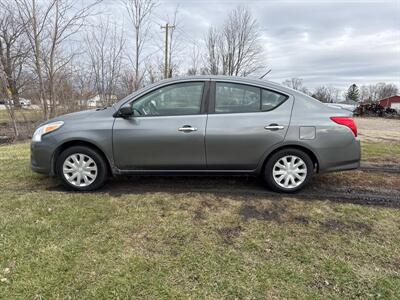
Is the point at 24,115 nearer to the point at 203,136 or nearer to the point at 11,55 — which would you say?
the point at 11,55

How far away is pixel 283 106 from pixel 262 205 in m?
1.38

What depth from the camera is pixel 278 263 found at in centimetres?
233

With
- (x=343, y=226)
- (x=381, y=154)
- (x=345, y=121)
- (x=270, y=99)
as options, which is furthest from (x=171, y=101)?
(x=381, y=154)

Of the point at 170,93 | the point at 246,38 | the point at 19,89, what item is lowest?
the point at 170,93

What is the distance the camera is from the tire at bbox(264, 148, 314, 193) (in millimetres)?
3754

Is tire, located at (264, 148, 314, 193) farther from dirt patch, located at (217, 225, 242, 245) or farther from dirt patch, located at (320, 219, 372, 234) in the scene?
dirt patch, located at (217, 225, 242, 245)

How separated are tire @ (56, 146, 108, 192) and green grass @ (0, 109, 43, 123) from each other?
9.45 m

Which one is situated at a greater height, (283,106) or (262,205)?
(283,106)

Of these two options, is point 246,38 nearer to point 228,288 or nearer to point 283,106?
point 283,106

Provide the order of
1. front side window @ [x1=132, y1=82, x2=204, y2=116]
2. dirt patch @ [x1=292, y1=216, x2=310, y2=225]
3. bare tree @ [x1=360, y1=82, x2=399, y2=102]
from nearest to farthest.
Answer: dirt patch @ [x1=292, y1=216, x2=310, y2=225]
front side window @ [x1=132, y1=82, x2=204, y2=116]
bare tree @ [x1=360, y1=82, x2=399, y2=102]

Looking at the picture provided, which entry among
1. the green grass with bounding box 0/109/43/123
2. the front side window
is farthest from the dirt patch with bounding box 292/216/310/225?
the green grass with bounding box 0/109/43/123

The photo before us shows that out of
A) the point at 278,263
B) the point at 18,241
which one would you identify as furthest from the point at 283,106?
the point at 18,241

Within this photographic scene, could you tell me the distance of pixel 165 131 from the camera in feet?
11.9

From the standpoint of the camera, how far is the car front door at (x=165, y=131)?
363cm
